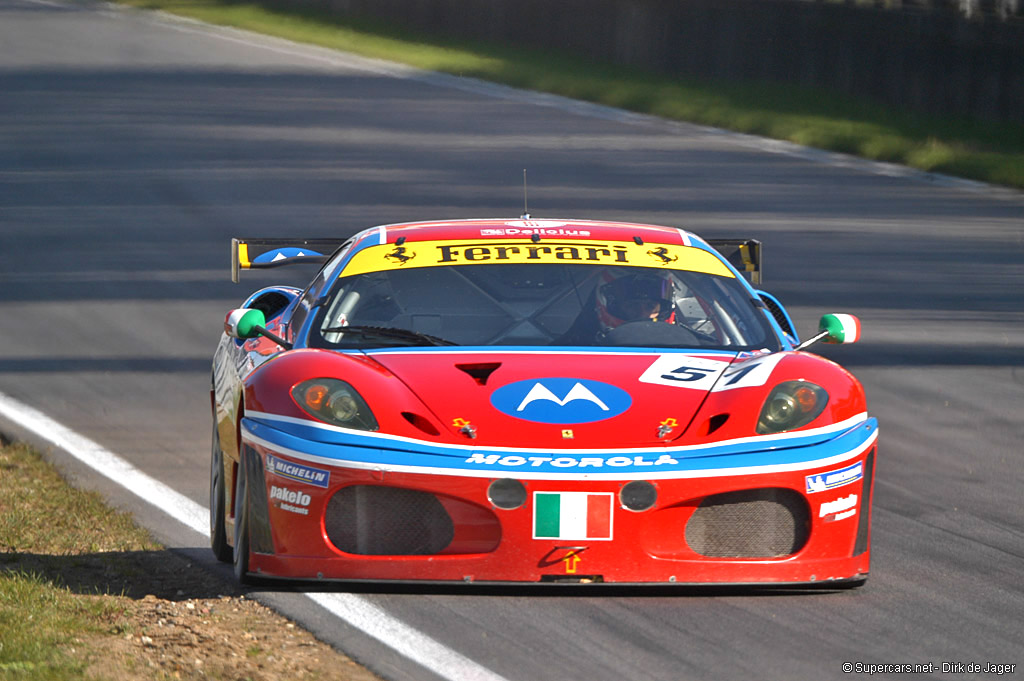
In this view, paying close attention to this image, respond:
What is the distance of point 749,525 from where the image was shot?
511 centimetres

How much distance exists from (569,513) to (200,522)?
9.00 feet

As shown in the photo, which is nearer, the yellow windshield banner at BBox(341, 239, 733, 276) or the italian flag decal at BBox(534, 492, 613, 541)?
the italian flag decal at BBox(534, 492, 613, 541)

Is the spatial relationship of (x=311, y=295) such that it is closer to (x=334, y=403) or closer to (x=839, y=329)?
(x=334, y=403)

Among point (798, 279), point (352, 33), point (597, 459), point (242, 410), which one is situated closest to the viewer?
point (597, 459)


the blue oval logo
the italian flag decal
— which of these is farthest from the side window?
the italian flag decal

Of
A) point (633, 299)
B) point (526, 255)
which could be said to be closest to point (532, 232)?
point (526, 255)

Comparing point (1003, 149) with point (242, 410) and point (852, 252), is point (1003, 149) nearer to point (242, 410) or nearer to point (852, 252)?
point (852, 252)

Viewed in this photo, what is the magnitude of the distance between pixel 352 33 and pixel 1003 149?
2015 centimetres

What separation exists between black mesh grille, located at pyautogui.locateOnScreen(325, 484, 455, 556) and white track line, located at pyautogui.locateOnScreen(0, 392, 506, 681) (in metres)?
0.43

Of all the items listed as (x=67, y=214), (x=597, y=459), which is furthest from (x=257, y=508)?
(x=67, y=214)

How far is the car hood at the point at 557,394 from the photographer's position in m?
5.09

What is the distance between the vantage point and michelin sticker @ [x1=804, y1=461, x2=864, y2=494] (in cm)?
512

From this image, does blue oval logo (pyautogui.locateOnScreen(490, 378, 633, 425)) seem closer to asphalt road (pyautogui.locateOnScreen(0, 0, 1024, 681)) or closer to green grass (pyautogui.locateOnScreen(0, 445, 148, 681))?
asphalt road (pyautogui.locateOnScreen(0, 0, 1024, 681))

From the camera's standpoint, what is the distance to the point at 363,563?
5.05 meters
